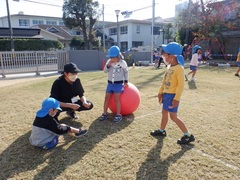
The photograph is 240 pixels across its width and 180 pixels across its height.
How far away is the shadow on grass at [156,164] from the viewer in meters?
2.70

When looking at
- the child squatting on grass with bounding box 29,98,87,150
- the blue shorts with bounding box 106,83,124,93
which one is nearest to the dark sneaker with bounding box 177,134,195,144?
the blue shorts with bounding box 106,83,124,93

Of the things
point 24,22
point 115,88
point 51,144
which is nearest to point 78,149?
point 51,144

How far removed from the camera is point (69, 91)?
4.34 meters

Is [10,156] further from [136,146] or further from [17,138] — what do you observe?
[136,146]

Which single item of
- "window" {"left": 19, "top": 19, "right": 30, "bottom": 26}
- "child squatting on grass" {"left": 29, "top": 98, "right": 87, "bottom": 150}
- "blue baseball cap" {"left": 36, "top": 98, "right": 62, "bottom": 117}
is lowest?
"child squatting on grass" {"left": 29, "top": 98, "right": 87, "bottom": 150}

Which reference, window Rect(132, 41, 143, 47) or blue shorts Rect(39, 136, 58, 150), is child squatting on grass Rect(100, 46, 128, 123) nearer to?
blue shorts Rect(39, 136, 58, 150)

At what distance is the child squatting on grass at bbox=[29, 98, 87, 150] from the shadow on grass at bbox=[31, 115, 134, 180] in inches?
8.7

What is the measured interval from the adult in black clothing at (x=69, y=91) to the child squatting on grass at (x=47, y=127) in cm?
75

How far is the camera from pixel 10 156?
3201 mm

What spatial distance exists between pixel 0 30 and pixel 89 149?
2686cm

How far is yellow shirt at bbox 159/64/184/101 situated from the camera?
332 centimetres

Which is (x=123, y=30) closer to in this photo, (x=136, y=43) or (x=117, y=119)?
(x=136, y=43)

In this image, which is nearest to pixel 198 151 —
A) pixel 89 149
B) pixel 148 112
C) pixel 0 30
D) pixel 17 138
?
pixel 89 149

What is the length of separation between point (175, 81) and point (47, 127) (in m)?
2.15
